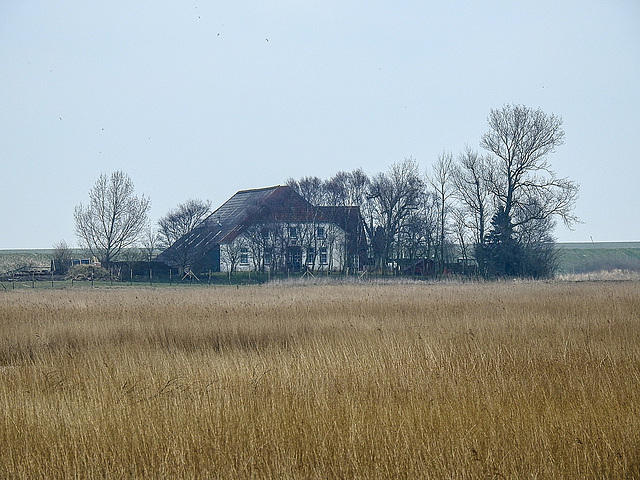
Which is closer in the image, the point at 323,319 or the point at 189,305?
the point at 323,319

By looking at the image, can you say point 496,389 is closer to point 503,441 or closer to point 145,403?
point 503,441

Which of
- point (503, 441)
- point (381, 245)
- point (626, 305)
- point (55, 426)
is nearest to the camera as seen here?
point (503, 441)

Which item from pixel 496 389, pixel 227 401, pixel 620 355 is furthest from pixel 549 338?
pixel 227 401

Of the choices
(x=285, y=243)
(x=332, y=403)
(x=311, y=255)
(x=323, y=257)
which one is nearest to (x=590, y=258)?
(x=323, y=257)

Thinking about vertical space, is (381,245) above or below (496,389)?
above

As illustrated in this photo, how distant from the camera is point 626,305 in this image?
18562 millimetres

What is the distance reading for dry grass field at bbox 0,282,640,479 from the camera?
679 cm

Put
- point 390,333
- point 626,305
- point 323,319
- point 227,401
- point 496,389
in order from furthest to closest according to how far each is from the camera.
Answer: point 626,305 → point 323,319 → point 390,333 → point 496,389 → point 227,401

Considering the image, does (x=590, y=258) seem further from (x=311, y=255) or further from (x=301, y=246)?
(x=301, y=246)

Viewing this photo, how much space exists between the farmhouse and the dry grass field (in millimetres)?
41012

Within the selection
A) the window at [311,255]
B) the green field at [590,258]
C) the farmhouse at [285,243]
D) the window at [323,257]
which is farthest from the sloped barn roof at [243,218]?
the green field at [590,258]

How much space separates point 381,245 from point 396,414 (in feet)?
156

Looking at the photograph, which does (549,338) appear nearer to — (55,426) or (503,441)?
(503,441)

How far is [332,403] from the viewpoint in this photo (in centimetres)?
865
